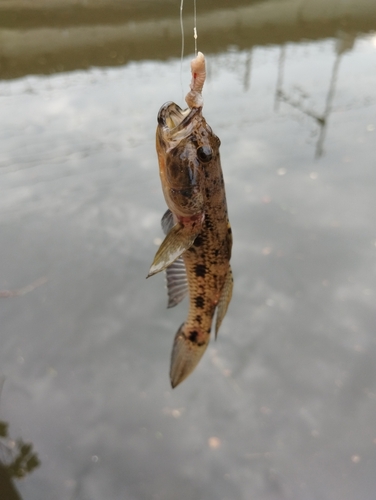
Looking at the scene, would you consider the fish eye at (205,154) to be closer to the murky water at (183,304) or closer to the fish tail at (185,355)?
the fish tail at (185,355)

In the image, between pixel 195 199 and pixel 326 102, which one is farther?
pixel 326 102

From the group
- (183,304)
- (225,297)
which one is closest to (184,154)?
(225,297)

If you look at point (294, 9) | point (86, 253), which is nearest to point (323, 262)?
point (86, 253)

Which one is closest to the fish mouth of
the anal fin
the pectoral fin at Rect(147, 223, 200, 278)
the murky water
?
the pectoral fin at Rect(147, 223, 200, 278)

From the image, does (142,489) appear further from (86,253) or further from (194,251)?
(86,253)

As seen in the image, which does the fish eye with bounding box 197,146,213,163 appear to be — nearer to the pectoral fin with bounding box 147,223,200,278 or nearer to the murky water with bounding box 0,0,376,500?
the pectoral fin with bounding box 147,223,200,278

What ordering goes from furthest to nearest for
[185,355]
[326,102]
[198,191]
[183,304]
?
1. [326,102]
2. [183,304]
3. [185,355]
4. [198,191]

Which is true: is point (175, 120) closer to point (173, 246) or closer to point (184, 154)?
point (184, 154)
